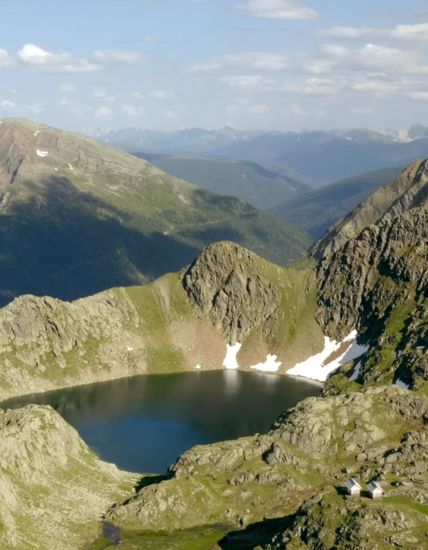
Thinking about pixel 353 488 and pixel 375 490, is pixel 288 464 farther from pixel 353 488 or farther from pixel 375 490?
pixel 375 490

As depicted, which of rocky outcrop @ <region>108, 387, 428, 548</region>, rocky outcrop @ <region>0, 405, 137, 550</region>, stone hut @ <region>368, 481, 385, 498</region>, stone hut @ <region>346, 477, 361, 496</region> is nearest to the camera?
stone hut @ <region>368, 481, 385, 498</region>

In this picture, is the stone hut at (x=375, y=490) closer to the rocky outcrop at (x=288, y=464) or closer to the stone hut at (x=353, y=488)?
the stone hut at (x=353, y=488)

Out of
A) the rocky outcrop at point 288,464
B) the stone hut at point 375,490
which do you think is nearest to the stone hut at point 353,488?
the stone hut at point 375,490

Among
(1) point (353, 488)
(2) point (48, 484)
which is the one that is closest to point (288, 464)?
(1) point (353, 488)

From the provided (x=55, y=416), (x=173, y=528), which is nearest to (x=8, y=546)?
(x=173, y=528)

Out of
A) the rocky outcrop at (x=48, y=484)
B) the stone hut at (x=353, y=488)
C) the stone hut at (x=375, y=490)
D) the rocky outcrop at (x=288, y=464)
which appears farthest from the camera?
the rocky outcrop at (x=288, y=464)

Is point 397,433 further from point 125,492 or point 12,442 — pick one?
point 12,442

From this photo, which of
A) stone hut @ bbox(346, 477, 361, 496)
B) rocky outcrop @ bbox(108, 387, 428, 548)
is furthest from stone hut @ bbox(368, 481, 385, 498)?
rocky outcrop @ bbox(108, 387, 428, 548)

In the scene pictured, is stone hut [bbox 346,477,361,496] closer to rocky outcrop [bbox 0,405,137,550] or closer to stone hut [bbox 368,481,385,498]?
stone hut [bbox 368,481,385,498]
